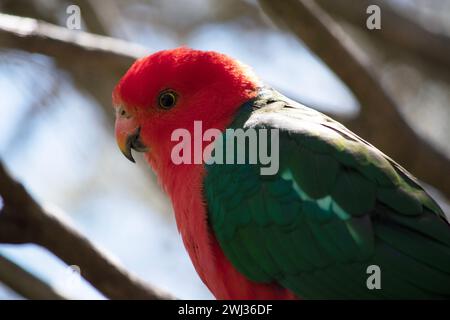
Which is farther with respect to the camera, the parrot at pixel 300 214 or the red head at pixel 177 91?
the red head at pixel 177 91

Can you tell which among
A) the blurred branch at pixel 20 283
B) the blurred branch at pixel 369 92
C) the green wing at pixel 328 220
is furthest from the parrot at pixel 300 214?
the blurred branch at pixel 369 92

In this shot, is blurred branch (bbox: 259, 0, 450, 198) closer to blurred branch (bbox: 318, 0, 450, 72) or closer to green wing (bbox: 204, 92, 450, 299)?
blurred branch (bbox: 318, 0, 450, 72)

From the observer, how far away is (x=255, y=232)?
420 centimetres

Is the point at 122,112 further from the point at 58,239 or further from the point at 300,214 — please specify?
the point at 300,214

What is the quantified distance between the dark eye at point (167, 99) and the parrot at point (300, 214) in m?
0.17

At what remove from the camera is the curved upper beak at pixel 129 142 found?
5.03 metres

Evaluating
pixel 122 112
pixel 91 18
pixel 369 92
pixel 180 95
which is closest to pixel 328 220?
pixel 180 95

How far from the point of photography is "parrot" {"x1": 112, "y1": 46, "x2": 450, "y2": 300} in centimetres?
391

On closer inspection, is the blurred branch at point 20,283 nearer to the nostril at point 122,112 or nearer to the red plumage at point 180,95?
the red plumage at point 180,95

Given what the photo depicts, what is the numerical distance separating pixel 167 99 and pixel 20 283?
4.68 feet

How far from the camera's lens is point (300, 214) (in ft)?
13.5

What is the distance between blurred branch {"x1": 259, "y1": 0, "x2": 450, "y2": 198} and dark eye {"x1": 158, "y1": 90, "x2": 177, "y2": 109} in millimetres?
1158
